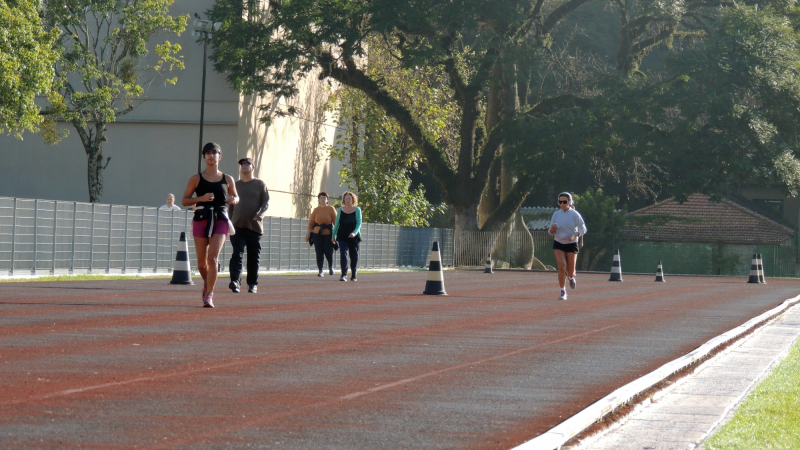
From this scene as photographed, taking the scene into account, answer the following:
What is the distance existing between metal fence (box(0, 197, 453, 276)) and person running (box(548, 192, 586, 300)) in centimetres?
1049

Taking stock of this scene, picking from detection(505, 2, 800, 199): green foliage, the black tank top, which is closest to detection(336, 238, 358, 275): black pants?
the black tank top

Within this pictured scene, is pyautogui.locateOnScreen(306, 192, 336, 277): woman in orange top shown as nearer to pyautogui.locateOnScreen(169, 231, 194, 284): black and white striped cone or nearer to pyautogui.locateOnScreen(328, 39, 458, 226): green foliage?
pyautogui.locateOnScreen(169, 231, 194, 284): black and white striped cone

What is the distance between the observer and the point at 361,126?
46531 millimetres

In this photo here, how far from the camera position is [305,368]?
25.6ft

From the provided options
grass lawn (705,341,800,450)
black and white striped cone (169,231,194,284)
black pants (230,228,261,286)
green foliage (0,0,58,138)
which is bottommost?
grass lawn (705,341,800,450)

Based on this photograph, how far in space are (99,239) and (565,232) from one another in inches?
437

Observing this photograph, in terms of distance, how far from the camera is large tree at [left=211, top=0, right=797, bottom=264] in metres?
37.2

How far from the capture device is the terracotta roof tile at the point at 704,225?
5675cm

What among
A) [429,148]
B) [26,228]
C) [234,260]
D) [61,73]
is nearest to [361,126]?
[429,148]

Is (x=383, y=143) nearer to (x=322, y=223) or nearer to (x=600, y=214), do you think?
(x=600, y=214)

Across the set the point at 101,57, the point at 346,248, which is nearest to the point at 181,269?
the point at 346,248

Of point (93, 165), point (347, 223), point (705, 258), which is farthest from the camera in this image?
point (705, 258)

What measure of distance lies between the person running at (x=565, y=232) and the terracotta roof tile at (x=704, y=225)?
3913cm

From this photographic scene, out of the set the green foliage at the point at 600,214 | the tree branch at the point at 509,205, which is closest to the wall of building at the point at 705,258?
the green foliage at the point at 600,214
